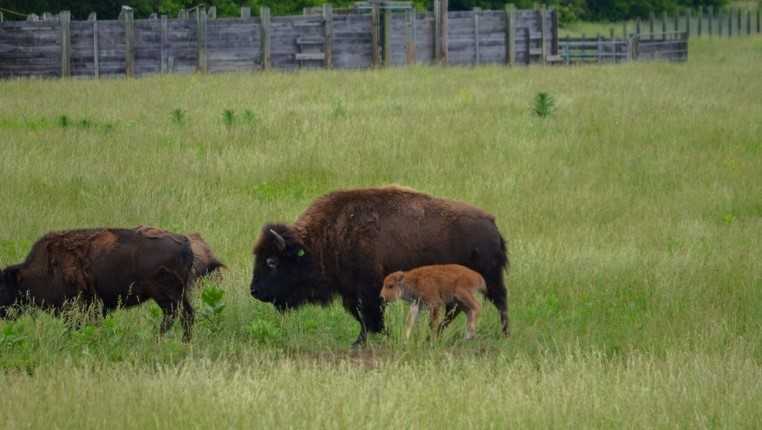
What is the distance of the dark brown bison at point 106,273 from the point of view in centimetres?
942

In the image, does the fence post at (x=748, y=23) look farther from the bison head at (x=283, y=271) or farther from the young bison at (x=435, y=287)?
the young bison at (x=435, y=287)

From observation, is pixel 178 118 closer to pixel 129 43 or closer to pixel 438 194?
pixel 438 194

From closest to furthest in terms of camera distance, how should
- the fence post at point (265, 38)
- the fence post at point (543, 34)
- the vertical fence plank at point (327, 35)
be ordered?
the fence post at point (265, 38), the vertical fence plank at point (327, 35), the fence post at point (543, 34)

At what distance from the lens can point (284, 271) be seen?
9727mm

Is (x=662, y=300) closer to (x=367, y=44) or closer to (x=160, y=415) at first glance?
(x=160, y=415)

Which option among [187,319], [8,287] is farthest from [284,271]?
[8,287]

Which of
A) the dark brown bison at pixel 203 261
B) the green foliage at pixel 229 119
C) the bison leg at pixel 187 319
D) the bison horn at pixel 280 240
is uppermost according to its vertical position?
the green foliage at pixel 229 119

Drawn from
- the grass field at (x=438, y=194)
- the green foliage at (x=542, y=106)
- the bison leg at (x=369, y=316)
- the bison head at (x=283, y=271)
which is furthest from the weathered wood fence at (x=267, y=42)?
the bison leg at (x=369, y=316)

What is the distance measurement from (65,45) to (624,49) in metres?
20.6

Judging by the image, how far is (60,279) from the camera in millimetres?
9547

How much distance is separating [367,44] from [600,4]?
40.9 m

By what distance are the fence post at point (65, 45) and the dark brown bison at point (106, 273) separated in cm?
2721

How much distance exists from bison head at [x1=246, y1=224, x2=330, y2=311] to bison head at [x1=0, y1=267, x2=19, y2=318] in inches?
70.1

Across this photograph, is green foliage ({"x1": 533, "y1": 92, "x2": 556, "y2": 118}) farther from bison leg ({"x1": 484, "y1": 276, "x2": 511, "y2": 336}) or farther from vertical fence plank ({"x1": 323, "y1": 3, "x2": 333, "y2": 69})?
vertical fence plank ({"x1": 323, "y1": 3, "x2": 333, "y2": 69})
